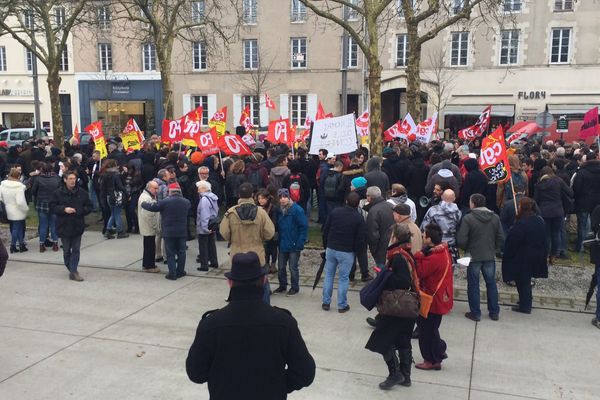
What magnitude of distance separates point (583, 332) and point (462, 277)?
2.36 m

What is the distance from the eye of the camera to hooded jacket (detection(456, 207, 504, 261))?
708 centimetres

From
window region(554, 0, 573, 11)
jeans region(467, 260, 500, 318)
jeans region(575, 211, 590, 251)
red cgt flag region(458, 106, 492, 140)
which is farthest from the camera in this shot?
window region(554, 0, 573, 11)

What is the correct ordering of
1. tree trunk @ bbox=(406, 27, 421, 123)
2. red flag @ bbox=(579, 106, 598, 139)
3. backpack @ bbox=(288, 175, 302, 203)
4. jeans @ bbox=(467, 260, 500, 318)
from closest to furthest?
jeans @ bbox=(467, 260, 500, 318), backpack @ bbox=(288, 175, 302, 203), red flag @ bbox=(579, 106, 598, 139), tree trunk @ bbox=(406, 27, 421, 123)

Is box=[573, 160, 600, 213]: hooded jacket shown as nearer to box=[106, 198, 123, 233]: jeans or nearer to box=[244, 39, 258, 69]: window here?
box=[106, 198, 123, 233]: jeans

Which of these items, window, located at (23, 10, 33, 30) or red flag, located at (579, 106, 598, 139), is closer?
red flag, located at (579, 106, 598, 139)

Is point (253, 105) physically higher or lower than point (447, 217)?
higher

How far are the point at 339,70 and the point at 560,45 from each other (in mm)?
12659

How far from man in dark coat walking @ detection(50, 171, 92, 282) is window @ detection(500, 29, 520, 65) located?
2946 centimetres

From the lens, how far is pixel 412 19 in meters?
16.0

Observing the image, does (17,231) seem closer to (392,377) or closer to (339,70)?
(392,377)

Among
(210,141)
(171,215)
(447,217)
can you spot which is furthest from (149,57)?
(447,217)

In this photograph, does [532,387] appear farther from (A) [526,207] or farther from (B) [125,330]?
(B) [125,330]

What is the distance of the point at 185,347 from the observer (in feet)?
20.5

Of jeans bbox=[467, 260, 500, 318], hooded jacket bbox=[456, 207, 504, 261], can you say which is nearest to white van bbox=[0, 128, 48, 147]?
hooded jacket bbox=[456, 207, 504, 261]
